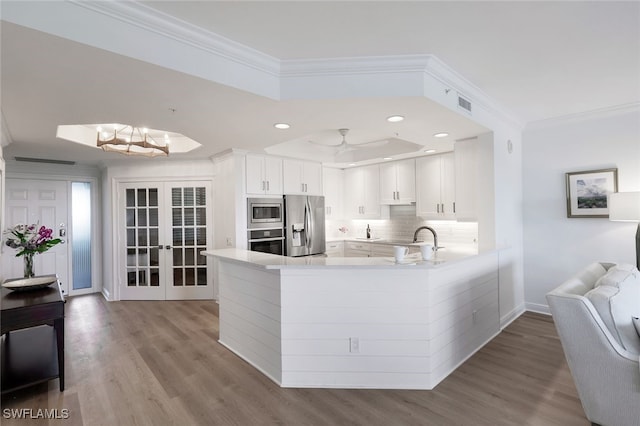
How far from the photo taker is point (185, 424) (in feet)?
7.09

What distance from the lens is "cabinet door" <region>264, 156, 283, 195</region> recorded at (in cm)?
491

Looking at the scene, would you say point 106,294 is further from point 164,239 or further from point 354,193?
point 354,193

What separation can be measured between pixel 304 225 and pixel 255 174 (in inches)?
46.4

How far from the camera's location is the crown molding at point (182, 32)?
69.3 inches

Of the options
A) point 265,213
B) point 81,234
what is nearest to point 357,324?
point 265,213

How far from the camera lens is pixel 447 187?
4820 millimetres

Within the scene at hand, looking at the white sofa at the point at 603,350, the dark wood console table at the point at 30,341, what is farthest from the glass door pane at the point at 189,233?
the white sofa at the point at 603,350

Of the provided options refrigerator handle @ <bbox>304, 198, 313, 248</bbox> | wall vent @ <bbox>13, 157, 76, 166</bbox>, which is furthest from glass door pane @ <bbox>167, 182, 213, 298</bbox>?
wall vent @ <bbox>13, 157, 76, 166</bbox>

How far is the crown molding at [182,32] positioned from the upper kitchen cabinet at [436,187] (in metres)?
3.26

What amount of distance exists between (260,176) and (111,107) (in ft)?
7.65

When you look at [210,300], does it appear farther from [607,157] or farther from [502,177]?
[607,157]

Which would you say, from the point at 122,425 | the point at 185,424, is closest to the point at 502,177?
the point at 185,424

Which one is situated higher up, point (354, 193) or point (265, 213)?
point (354, 193)
